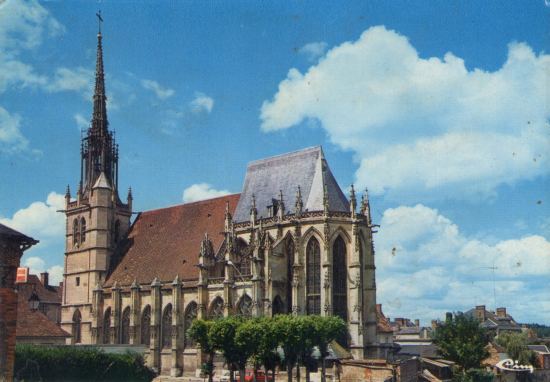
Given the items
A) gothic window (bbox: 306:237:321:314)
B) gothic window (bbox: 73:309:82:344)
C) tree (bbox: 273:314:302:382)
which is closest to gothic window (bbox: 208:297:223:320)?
gothic window (bbox: 306:237:321:314)

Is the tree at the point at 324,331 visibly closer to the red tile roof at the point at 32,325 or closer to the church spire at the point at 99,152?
the red tile roof at the point at 32,325

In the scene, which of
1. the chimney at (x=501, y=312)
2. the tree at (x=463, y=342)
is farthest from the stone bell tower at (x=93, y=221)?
the chimney at (x=501, y=312)

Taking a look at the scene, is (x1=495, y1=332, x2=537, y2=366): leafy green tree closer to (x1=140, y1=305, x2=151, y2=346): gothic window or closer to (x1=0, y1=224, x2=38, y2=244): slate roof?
(x1=140, y1=305, x2=151, y2=346): gothic window

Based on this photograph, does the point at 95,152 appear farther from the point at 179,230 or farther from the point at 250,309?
the point at 250,309

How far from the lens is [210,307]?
6253 centimetres

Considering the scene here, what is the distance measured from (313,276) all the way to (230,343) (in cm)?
1234

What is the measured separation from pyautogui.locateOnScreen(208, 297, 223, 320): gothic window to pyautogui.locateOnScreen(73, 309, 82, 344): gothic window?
19.1 m

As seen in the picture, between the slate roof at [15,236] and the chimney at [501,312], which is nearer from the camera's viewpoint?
the slate roof at [15,236]

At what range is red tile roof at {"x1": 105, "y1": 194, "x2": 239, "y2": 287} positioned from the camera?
68000mm

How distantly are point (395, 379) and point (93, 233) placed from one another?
1584 inches

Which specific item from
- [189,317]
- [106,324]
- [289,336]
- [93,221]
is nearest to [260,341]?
[289,336]

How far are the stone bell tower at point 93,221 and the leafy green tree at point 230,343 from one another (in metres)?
28.0

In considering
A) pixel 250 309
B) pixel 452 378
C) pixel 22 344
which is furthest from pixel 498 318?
pixel 22 344

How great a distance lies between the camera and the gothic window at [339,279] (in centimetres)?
5766
